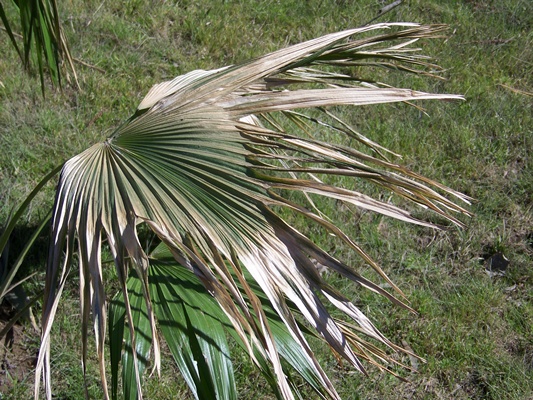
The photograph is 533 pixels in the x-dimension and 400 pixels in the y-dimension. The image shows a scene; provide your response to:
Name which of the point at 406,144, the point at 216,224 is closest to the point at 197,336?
the point at 216,224

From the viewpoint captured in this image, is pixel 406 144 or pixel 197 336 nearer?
pixel 197 336

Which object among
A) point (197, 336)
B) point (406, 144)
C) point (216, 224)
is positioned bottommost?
point (406, 144)

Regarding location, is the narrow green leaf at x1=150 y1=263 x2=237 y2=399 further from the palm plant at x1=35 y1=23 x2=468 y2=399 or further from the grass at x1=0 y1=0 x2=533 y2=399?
the grass at x1=0 y1=0 x2=533 y2=399

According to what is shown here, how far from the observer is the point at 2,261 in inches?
117

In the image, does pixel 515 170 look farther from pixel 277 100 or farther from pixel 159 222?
pixel 159 222

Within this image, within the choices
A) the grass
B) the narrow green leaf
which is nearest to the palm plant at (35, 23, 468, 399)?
the narrow green leaf

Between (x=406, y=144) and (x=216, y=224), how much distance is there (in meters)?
2.66

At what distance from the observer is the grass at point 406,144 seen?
2980mm

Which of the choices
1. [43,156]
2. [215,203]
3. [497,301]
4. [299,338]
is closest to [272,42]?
[43,156]

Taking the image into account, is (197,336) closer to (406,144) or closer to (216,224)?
(216,224)

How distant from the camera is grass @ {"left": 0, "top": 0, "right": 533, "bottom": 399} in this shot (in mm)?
2980

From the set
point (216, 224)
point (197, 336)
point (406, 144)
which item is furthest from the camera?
point (406, 144)

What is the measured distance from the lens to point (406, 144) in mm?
4168

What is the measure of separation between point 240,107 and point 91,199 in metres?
0.51
